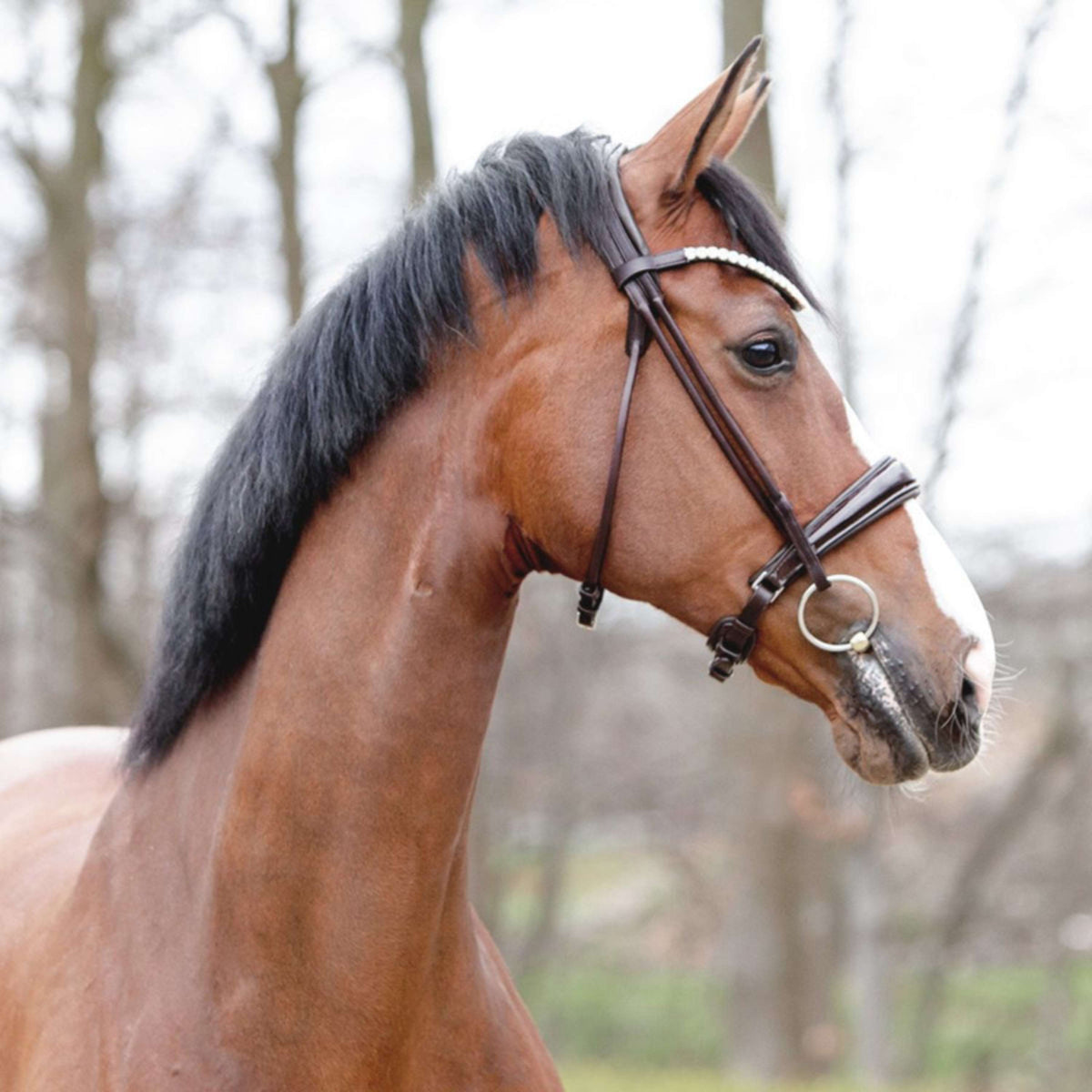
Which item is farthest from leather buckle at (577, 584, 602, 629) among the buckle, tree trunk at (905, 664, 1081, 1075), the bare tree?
tree trunk at (905, 664, 1081, 1075)

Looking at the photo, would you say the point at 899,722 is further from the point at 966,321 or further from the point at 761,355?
the point at 966,321

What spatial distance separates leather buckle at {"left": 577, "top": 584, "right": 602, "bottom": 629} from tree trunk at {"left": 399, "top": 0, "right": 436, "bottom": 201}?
7.08 m

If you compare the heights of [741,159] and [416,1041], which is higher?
[741,159]

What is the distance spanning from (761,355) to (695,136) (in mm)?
424

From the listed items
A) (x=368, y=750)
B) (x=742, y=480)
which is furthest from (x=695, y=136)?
(x=368, y=750)

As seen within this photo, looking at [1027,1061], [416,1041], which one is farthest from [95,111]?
[1027,1061]

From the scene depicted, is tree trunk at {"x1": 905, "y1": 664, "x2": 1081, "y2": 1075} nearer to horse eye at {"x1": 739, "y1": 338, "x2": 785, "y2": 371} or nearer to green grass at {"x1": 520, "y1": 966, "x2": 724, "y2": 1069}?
green grass at {"x1": 520, "y1": 966, "x2": 724, "y2": 1069}

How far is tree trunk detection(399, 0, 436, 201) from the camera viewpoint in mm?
9102

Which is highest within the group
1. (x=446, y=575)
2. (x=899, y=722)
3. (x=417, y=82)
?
(x=417, y=82)

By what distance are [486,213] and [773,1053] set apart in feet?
28.4

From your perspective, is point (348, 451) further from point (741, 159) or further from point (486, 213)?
point (741, 159)

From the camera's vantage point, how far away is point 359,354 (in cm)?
Answer: 251

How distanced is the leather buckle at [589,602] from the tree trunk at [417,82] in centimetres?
708

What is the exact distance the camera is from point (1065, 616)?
1334cm
